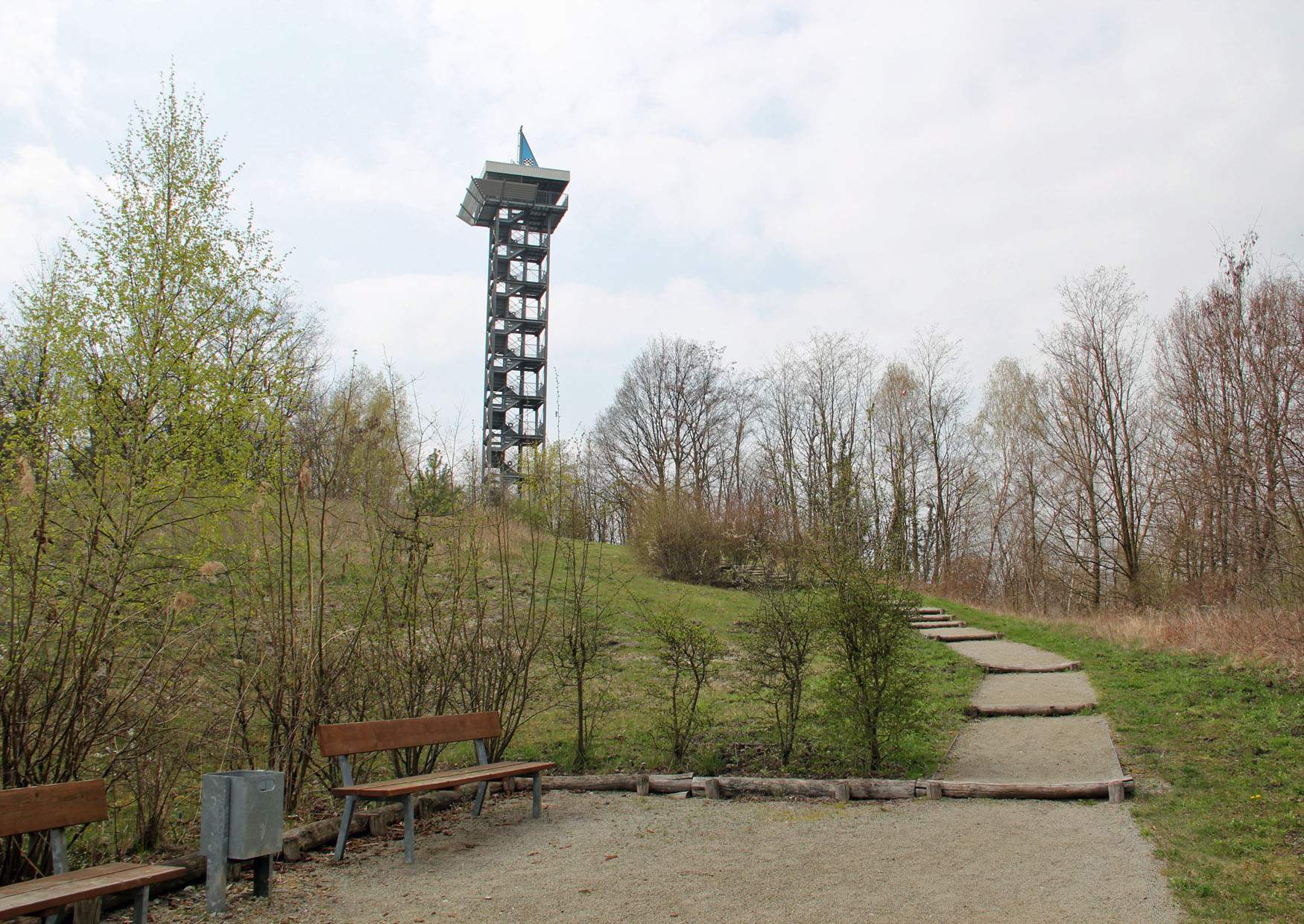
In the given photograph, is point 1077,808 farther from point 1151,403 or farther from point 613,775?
point 1151,403

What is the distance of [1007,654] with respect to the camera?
13227 millimetres

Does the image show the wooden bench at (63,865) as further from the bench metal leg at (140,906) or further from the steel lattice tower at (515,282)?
the steel lattice tower at (515,282)

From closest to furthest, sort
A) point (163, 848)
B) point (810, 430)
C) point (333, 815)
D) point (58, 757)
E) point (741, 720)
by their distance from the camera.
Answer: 1. point (58, 757)
2. point (163, 848)
3. point (333, 815)
4. point (741, 720)
5. point (810, 430)

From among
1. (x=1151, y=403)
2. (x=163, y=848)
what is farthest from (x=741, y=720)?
(x=1151, y=403)

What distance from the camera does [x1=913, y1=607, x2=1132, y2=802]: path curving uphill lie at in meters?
6.08

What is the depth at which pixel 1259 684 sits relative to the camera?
28.8 feet

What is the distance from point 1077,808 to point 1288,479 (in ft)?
34.7

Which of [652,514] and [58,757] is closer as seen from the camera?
[58,757]

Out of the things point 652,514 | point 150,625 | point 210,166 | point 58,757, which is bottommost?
point 58,757

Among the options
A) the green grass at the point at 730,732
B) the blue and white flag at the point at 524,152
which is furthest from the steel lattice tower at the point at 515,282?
the green grass at the point at 730,732

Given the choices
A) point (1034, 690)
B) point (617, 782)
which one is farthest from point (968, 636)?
point (617, 782)

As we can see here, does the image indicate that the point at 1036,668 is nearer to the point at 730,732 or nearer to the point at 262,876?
the point at 730,732

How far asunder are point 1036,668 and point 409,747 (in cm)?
892

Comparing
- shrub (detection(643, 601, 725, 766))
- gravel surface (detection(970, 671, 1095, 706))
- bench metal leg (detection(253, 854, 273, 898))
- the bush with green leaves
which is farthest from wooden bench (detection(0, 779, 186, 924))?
gravel surface (detection(970, 671, 1095, 706))
